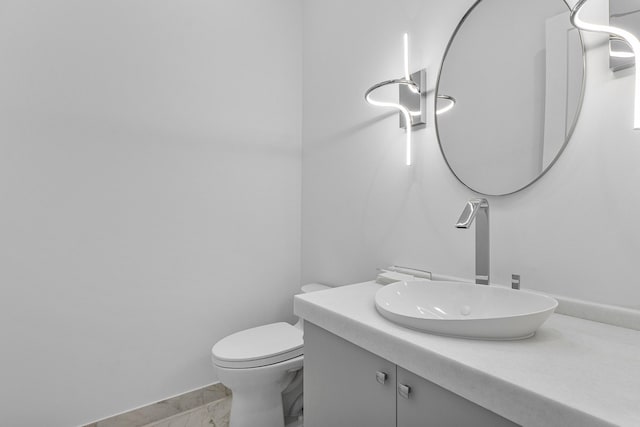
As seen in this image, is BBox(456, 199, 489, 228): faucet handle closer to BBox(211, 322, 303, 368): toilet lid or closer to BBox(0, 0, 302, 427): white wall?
BBox(211, 322, 303, 368): toilet lid

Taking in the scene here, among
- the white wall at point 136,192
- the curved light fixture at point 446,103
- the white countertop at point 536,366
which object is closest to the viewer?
the white countertop at point 536,366

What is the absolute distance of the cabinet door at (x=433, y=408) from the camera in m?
0.59

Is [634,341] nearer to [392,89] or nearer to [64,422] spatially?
[392,89]

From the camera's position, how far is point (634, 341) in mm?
732

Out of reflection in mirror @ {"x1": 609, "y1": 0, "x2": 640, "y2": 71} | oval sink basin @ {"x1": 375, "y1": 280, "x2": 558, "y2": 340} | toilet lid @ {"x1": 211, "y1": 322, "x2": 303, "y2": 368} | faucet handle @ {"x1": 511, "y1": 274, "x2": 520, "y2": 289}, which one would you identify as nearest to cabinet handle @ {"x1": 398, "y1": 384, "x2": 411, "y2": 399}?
oval sink basin @ {"x1": 375, "y1": 280, "x2": 558, "y2": 340}

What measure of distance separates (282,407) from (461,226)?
130 cm

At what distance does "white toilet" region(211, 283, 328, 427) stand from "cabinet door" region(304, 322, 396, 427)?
413mm

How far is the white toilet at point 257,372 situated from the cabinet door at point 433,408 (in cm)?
82


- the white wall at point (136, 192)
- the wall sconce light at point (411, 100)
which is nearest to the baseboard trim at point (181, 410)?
the white wall at point (136, 192)

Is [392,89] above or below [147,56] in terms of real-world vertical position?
below

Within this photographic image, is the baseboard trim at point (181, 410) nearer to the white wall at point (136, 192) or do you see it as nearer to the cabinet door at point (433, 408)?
the white wall at point (136, 192)

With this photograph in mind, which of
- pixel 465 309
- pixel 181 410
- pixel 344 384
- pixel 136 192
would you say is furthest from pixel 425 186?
pixel 181 410

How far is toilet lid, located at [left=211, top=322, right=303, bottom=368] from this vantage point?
141 cm

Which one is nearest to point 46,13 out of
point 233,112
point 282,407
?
point 233,112
